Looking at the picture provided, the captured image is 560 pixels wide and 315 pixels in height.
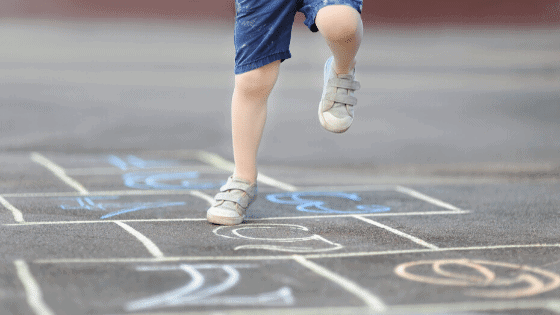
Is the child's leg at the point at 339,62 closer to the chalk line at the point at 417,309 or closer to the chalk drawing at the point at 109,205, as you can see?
the chalk drawing at the point at 109,205

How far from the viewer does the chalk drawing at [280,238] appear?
1896mm

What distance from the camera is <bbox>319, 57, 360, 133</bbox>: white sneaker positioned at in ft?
7.16

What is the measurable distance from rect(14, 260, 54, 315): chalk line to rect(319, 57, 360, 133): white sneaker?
0.95 m

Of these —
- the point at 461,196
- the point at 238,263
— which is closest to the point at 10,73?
the point at 461,196

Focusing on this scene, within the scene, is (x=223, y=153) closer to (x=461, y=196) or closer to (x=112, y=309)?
(x=461, y=196)

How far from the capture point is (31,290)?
58.2 inches

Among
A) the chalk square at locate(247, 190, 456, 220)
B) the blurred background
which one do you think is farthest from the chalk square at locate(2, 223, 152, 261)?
the blurred background

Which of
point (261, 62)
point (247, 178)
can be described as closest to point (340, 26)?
point (261, 62)

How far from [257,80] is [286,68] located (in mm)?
5511

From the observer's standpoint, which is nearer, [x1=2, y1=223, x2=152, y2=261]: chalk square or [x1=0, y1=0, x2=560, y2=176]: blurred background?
[x1=2, y1=223, x2=152, y2=261]: chalk square

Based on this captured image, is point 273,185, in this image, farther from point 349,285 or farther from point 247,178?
point 349,285

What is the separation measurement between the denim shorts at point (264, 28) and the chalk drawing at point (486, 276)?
80 centimetres

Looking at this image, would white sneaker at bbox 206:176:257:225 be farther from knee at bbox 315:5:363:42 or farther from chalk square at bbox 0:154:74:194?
chalk square at bbox 0:154:74:194

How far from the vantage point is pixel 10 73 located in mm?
7164
